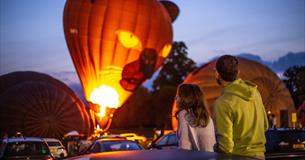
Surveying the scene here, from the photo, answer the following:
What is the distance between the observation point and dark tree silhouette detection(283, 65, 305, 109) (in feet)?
127

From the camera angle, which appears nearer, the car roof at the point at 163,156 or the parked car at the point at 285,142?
the car roof at the point at 163,156

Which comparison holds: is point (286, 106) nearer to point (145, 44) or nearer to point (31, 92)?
point (145, 44)

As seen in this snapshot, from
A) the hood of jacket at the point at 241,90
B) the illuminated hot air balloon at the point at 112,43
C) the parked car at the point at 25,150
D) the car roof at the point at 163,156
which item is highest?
the illuminated hot air balloon at the point at 112,43

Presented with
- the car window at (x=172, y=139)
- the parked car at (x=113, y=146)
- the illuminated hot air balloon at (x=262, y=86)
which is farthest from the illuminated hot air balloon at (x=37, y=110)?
the parked car at (x=113, y=146)

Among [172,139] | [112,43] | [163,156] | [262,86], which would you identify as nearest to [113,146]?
[172,139]

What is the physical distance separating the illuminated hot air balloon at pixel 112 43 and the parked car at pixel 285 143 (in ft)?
61.5

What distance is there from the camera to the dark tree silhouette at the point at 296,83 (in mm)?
38759

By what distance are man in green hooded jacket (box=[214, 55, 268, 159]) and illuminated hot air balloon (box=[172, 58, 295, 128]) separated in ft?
67.9

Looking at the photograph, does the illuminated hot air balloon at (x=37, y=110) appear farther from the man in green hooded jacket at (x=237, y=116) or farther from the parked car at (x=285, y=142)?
the man in green hooded jacket at (x=237, y=116)

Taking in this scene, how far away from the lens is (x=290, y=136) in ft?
28.8

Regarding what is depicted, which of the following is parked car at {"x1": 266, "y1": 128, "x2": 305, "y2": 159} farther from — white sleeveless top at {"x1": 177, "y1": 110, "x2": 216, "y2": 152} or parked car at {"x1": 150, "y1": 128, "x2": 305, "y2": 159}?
white sleeveless top at {"x1": 177, "y1": 110, "x2": 216, "y2": 152}

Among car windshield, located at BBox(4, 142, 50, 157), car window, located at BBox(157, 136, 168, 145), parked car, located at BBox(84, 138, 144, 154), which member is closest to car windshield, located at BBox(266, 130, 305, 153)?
parked car, located at BBox(84, 138, 144, 154)

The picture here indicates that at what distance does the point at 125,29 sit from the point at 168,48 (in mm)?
4482

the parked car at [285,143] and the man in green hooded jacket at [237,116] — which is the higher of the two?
the man in green hooded jacket at [237,116]
